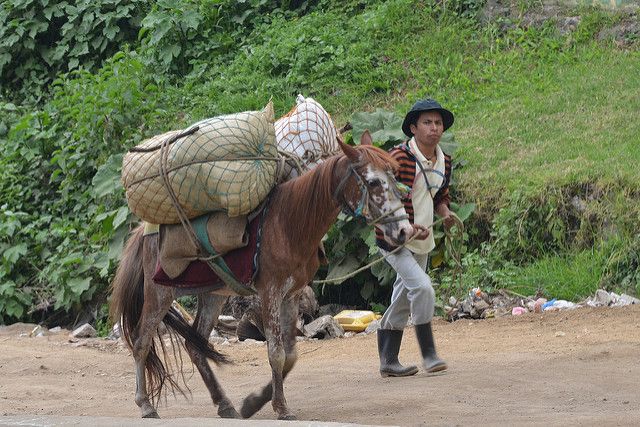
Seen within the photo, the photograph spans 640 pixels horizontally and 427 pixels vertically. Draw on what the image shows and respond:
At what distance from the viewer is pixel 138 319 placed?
709 cm

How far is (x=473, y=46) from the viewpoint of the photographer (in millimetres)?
13430

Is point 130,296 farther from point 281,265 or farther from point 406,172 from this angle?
point 406,172

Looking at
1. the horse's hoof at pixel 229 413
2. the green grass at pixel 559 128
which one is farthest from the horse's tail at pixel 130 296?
the green grass at pixel 559 128

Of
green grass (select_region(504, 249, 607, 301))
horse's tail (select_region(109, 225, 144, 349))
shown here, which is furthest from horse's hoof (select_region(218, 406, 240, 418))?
green grass (select_region(504, 249, 607, 301))

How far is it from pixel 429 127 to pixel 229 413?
215 cm

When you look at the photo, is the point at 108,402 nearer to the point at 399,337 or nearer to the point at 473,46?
the point at 399,337

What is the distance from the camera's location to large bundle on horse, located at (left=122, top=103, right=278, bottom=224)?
638cm

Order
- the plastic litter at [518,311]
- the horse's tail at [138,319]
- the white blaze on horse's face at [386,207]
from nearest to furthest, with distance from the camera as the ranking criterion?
the white blaze on horse's face at [386,207] < the horse's tail at [138,319] < the plastic litter at [518,311]

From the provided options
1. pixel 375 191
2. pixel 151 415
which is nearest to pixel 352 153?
pixel 375 191

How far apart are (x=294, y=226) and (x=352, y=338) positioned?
3.26 meters

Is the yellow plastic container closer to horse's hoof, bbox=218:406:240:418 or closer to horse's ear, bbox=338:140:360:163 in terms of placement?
horse's hoof, bbox=218:406:240:418

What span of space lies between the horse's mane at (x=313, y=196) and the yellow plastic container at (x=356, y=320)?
3.55 metres

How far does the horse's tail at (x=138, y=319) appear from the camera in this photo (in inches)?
276

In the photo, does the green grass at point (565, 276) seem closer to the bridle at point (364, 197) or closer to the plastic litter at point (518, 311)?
the plastic litter at point (518, 311)
